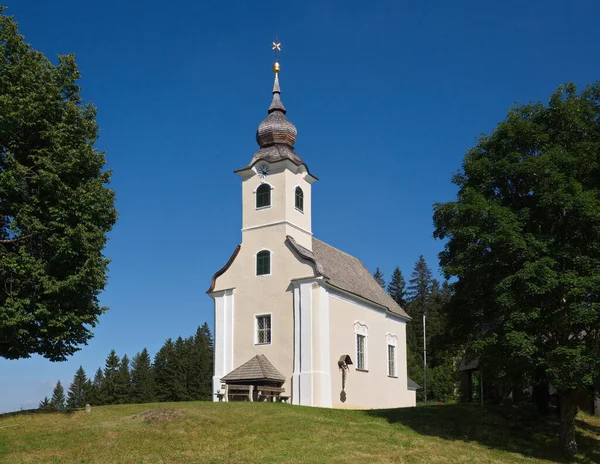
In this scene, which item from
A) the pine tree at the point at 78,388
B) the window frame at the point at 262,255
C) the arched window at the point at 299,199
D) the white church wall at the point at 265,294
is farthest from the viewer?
the pine tree at the point at 78,388

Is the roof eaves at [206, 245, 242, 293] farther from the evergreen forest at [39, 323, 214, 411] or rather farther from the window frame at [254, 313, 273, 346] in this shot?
the evergreen forest at [39, 323, 214, 411]

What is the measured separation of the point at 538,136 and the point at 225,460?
15.9 meters

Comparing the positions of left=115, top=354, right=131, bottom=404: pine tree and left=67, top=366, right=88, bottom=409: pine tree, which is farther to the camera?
left=67, top=366, right=88, bottom=409: pine tree

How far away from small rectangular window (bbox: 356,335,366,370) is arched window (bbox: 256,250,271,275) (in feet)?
21.4

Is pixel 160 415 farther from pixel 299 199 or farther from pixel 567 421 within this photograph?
pixel 299 199

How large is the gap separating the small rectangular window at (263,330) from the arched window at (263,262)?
7.93 ft

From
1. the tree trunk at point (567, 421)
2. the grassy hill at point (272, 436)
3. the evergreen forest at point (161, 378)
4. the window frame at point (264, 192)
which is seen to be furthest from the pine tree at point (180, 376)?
the tree trunk at point (567, 421)

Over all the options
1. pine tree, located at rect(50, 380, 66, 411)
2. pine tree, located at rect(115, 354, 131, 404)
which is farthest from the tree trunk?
pine tree, located at rect(50, 380, 66, 411)

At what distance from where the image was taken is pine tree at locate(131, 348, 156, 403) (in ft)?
229

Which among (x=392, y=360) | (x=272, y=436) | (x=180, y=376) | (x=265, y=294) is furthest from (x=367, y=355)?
(x=180, y=376)

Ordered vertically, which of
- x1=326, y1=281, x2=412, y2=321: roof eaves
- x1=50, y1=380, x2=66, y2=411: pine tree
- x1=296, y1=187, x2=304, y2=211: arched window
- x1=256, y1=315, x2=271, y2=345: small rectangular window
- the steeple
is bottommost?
x1=50, y1=380, x2=66, y2=411: pine tree

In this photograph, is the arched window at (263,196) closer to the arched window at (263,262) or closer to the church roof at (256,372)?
the arched window at (263,262)

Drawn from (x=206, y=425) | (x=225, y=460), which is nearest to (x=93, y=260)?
(x=206, y=425)

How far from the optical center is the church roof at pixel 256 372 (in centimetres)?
3184
